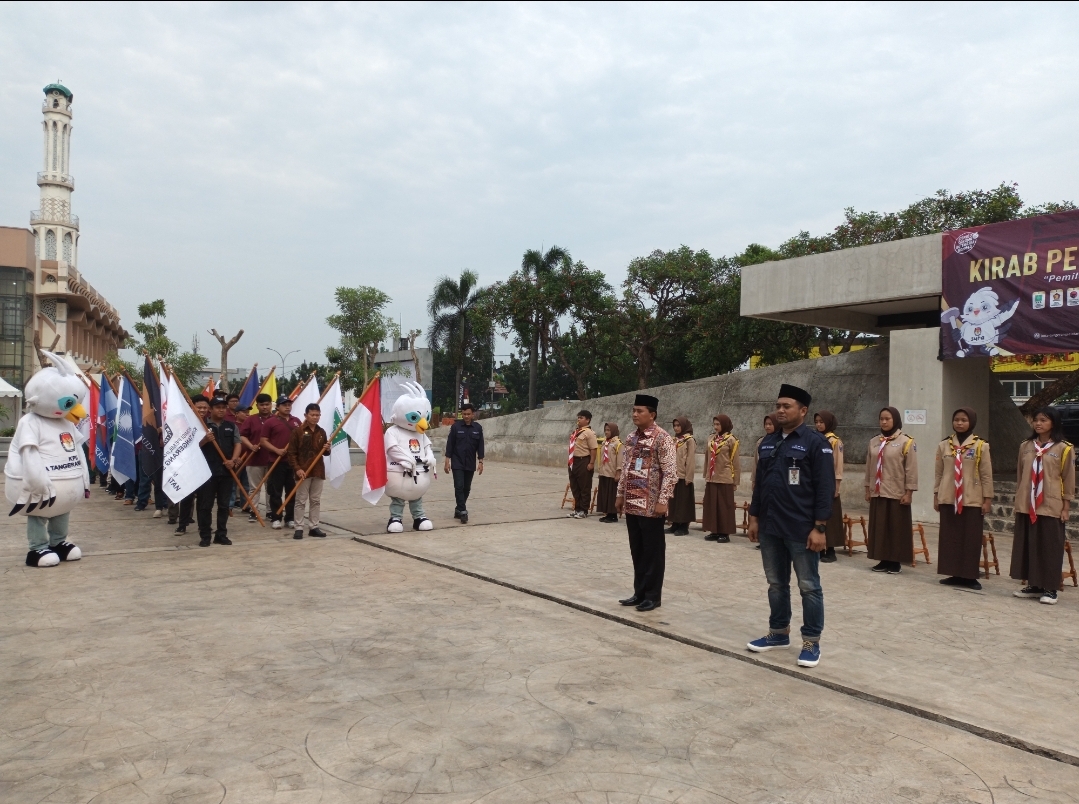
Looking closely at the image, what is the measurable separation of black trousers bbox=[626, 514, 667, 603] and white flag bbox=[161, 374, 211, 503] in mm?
5012

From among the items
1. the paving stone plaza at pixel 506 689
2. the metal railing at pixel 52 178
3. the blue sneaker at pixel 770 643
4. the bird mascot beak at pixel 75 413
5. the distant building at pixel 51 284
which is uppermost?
the metal railing at pixel 52 178

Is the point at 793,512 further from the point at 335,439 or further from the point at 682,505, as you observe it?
the point at 335,439

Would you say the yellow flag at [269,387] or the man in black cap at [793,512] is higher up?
the yellow flag at [269,387]

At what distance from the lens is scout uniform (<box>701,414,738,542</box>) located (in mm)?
10383

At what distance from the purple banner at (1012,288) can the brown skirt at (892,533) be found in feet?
13.1

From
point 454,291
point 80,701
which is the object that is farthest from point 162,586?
point 454,291

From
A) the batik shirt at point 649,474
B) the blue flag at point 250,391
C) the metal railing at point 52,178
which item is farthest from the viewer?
the metal railing at point 52,178

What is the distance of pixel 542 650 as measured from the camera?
536 centimetres

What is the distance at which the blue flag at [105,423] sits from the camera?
43.6 ft

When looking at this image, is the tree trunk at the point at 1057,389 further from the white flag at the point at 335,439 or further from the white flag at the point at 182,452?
the white flag at the point at 182,452

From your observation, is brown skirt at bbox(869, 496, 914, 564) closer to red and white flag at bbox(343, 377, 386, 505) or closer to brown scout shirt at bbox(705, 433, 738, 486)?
brown scout shirt at bbox(705, 433, 738, 486)

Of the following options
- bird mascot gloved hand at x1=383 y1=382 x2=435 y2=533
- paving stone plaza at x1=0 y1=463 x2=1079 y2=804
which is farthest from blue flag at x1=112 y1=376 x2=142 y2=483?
bird mascot gloved hand at x1=383 y1=382 x2=435 y2=533

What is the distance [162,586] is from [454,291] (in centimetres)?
3717

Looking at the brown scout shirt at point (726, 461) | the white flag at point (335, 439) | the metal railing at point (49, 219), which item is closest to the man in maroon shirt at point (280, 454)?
the white flag at point (335, 439)
